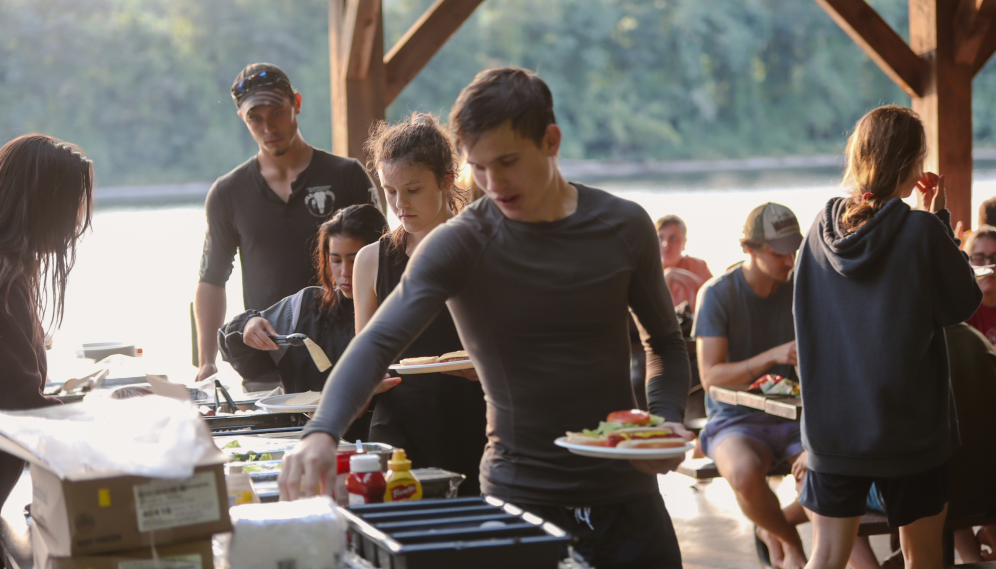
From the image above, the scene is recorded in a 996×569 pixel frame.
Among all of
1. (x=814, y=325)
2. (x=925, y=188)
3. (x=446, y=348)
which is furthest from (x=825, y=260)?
(x=446, y=348)

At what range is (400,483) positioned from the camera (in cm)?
170

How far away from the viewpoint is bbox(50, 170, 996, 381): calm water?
1361 centimetres

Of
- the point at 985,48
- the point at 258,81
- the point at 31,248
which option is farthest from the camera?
the point at 985,48

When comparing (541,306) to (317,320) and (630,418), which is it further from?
(317,320)

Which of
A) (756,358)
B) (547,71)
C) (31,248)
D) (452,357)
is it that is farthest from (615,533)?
(547,71)

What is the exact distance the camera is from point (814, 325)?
2.56m

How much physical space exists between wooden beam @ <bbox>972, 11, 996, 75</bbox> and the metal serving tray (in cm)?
480

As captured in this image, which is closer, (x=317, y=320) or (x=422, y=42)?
(x=317, y=320)

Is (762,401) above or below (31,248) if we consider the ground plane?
below

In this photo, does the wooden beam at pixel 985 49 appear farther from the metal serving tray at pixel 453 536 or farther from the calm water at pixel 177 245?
the calm water at pixel 177 245

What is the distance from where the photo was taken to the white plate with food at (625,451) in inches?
57.5

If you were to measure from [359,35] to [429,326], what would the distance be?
2886 mm

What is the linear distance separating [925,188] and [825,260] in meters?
0.74

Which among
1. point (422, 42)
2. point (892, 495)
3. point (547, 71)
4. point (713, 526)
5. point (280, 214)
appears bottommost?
point (713, 526)
